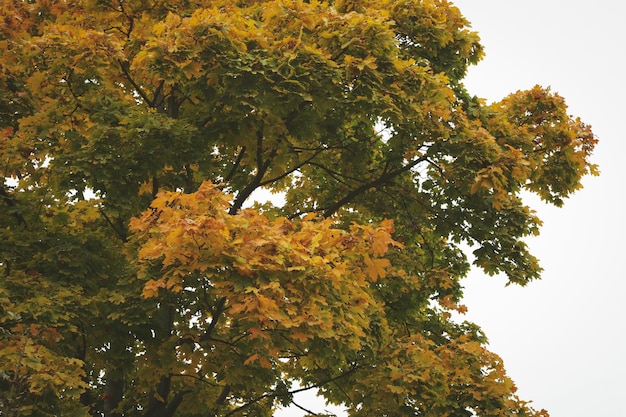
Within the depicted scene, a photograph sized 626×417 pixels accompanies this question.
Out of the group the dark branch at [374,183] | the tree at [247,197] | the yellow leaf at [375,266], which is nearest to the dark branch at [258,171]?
the tree at [247,197]

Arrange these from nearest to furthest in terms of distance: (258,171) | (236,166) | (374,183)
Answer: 1. (258,171)
2. (236,166)
3. (374,183)

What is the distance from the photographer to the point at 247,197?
13.9m

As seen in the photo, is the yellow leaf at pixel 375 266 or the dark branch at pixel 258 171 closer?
the yellow leaf at pixel 375 266

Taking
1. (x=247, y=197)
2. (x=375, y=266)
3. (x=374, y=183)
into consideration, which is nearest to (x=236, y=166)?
(x=247, y=197)

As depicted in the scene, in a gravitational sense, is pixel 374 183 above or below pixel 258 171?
above

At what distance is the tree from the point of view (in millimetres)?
8680

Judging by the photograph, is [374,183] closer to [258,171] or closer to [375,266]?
[258,171]

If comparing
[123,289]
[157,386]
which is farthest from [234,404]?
[123,289]

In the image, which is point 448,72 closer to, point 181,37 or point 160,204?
point 181,37

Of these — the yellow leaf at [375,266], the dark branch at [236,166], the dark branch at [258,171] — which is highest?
the dark branch at [236,166]

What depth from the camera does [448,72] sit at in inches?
563

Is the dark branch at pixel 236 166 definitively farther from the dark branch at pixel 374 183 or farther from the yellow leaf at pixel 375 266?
the yellow leaf at pixel 375 266

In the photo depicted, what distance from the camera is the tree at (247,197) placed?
8.68m

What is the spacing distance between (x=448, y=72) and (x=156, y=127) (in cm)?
647
